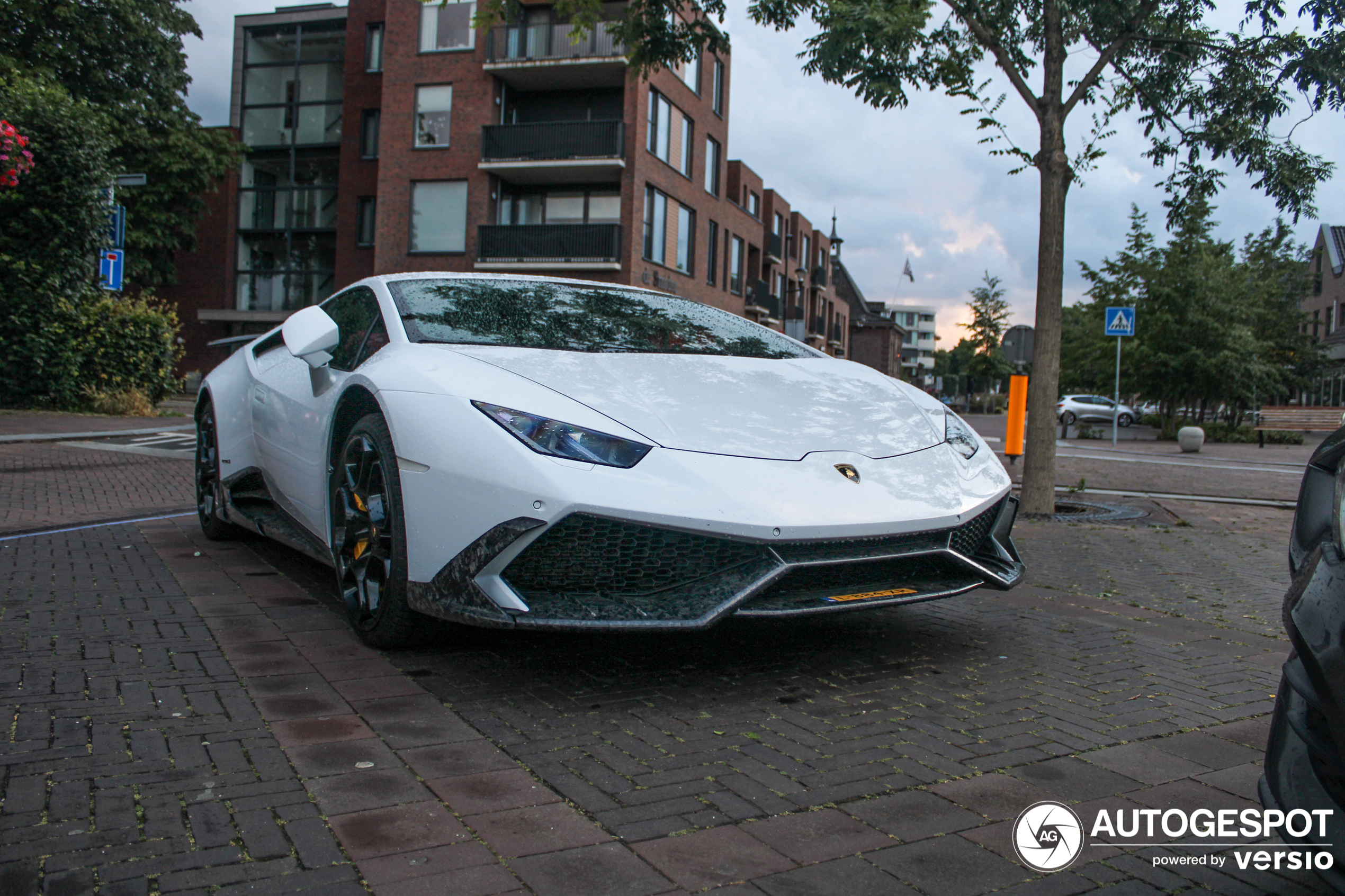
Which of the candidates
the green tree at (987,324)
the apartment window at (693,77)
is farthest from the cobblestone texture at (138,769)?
the green tree at (987,324)

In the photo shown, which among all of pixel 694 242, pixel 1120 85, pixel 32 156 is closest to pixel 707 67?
pixel 694 242

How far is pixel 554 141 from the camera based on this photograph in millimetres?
27094

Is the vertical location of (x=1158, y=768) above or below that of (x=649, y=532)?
below

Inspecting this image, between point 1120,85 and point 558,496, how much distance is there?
7876mm

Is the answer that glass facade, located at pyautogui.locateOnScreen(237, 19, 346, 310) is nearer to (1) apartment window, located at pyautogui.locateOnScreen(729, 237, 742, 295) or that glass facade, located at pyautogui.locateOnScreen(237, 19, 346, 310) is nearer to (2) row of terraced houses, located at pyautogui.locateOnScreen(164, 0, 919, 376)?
(2) row of terraced houses, located at pyautogui.locateOnScreen(164, 0, 919, 376)

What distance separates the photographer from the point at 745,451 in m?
3.09

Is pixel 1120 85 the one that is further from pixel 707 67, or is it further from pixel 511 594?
pixel 707 67

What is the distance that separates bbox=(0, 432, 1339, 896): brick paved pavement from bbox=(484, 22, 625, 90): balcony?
24631mm

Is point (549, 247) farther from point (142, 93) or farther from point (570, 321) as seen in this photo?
point (570, 321)

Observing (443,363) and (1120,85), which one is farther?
(1120,85)

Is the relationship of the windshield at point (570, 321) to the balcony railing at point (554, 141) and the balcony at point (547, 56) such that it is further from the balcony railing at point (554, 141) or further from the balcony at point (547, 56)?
the balcony at point (547, 56)

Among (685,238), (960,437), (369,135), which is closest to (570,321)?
(960,437)

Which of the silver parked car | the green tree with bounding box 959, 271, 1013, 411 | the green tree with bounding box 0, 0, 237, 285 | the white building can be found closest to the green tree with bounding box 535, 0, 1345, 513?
the green tree with bounding box 0, 0, 237, 285
